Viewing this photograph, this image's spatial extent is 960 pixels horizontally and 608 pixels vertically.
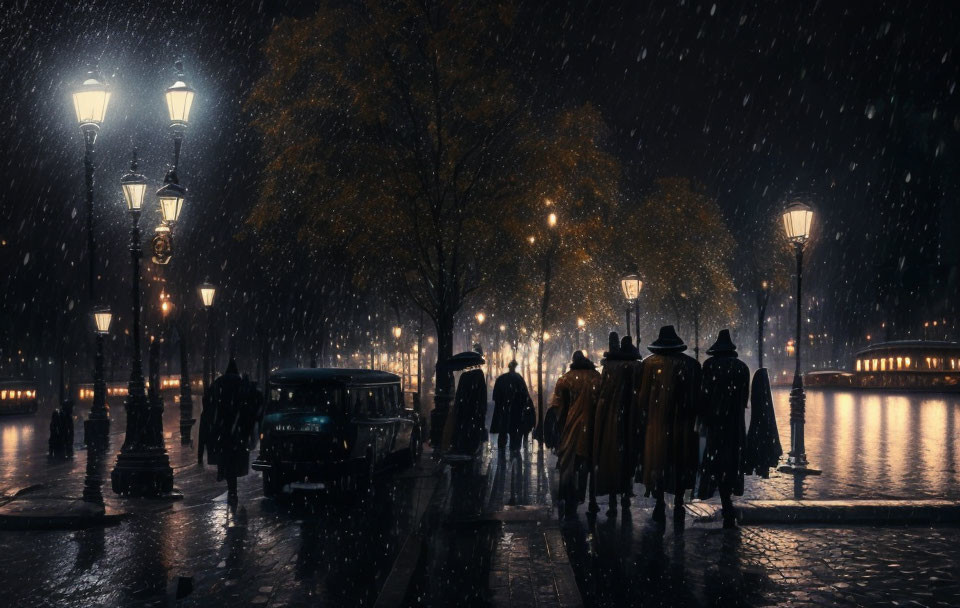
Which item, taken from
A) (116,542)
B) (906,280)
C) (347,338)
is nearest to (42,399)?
(347,338)

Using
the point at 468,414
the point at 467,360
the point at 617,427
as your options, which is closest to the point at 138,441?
the point at 468,414

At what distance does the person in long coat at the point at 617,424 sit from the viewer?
991 cm

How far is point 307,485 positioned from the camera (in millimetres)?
12328

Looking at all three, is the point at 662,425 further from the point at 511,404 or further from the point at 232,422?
the point at 511,404

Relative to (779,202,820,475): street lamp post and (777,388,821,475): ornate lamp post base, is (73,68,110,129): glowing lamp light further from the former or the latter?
(777,388,821,475): ornate lamp post base

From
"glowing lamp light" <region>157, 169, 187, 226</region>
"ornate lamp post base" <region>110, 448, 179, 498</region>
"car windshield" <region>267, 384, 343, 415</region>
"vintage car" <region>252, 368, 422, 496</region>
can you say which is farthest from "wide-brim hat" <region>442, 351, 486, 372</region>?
"ornate lamp post base" <region>110, 448, 179, 498</region>

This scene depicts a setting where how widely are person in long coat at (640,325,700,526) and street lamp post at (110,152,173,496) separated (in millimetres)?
7498

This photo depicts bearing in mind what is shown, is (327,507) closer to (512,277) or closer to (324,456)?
(324,456)

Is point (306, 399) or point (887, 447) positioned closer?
point (306, 399)

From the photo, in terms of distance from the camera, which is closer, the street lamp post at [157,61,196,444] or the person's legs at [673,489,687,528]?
the person's legs at [673,489,687,528]

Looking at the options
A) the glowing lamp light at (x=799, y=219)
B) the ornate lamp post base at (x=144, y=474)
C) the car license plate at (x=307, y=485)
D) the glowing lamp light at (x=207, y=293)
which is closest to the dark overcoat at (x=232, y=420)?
the car license plate at (x=307, y=485)

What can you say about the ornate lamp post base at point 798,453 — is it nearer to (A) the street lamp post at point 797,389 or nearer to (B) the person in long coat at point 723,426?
(A) the street lamp post at point 797,389

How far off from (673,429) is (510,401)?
751 cm

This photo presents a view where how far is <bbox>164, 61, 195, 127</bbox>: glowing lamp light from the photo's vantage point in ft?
45.0
